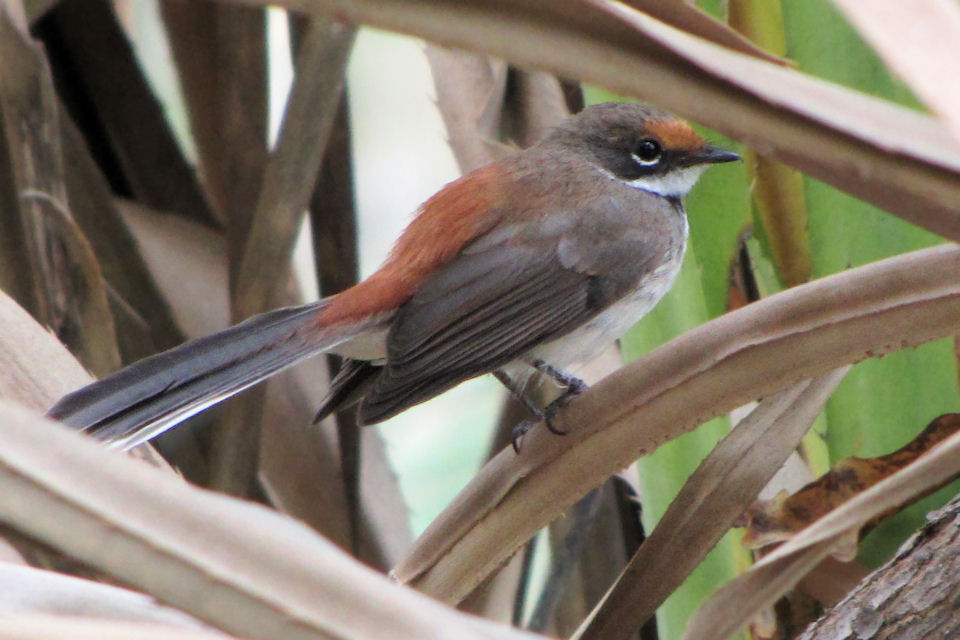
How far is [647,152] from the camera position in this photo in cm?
342

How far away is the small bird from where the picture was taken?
8.34 feet

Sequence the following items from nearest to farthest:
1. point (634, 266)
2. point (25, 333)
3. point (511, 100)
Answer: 1. point (25, 333)
2. point (634, 266)
3. point (511, 100)

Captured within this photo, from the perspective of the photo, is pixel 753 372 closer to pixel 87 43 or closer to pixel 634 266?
pixel 634 266

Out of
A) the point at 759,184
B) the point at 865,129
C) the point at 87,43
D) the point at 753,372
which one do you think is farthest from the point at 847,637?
the point at 87,43

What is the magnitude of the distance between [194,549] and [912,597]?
1020 millimetres

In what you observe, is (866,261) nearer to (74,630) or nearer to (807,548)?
(807,548)

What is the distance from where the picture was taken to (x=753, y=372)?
5.12ft

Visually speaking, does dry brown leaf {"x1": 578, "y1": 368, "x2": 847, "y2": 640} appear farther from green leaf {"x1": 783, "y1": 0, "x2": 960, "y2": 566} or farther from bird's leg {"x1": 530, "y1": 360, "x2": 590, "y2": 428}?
bird's leg {"x1": 530, "y1": 360, "x2": 590, "y2": 428}

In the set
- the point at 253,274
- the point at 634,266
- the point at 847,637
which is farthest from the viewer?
the point at 634,266

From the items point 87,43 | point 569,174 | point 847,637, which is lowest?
point 847,637

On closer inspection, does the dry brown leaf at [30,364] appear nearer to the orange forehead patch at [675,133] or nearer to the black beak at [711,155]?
the black beak at [711,155]

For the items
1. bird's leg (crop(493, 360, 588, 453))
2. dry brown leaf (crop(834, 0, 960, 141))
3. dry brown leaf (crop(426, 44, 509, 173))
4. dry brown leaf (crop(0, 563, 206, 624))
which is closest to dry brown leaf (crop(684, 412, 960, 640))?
dry brown leaf (crop(834, 0, 960, 141))

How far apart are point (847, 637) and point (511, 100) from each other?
6.63 feet

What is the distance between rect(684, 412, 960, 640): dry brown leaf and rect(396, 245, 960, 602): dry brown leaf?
240mm
